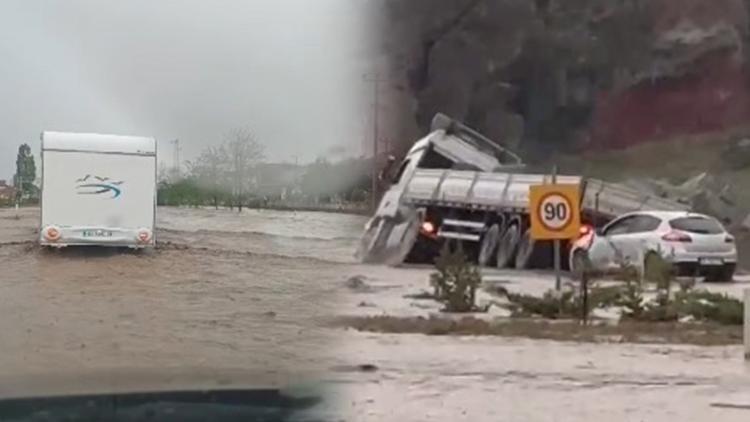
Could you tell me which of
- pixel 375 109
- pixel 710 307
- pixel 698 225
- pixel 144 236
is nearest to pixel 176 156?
pixel 144 236

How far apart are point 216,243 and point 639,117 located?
8.40ft

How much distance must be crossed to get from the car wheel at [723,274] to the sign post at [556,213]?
3.39 ft

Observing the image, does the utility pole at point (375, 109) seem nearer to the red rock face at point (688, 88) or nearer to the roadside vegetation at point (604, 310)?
the red rock face at point (688, 88)

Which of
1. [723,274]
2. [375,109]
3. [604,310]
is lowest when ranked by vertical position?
[604,310]

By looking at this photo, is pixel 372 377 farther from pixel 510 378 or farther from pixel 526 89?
pixel 526 89

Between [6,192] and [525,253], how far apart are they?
3026 mm

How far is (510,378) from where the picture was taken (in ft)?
14.4

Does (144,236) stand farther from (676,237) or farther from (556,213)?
(676,237)

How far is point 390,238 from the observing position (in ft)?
10.0

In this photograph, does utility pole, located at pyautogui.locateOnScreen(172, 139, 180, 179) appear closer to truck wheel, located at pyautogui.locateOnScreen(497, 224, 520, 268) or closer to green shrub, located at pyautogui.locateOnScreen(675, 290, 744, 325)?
truck wheel, located at pyautogui.locateOnScreen(497, 224, 520, 268)

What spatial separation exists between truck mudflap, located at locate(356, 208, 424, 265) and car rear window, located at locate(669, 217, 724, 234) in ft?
5.97

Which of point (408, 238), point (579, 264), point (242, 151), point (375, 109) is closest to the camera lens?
point (242, 151)

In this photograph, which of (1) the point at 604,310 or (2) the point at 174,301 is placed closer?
(2) the point at 174,301

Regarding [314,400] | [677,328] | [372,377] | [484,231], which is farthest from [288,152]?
[677,328]
